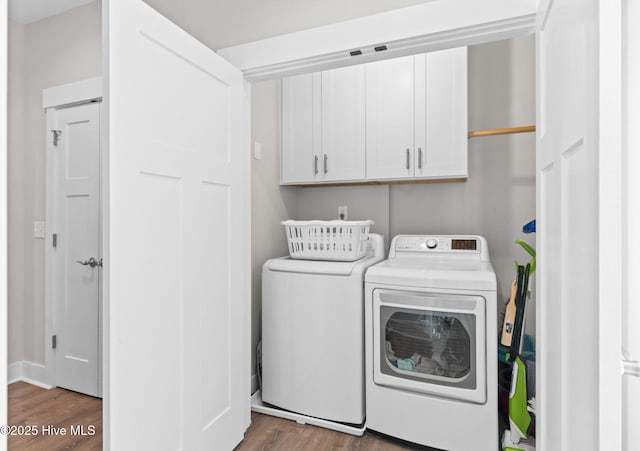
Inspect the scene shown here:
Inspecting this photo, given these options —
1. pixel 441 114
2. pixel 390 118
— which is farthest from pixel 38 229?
pixel 441 114

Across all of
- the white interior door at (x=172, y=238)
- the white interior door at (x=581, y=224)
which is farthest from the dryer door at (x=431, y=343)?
the white interior door at (x=172, y=238)

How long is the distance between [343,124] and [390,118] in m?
0.32

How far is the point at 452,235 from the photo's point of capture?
2.55 m

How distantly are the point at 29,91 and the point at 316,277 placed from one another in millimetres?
2612

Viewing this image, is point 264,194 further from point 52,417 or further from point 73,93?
point 52,417

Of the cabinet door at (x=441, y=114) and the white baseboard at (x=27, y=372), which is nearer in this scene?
the cabinet door at (x=441, y=114)

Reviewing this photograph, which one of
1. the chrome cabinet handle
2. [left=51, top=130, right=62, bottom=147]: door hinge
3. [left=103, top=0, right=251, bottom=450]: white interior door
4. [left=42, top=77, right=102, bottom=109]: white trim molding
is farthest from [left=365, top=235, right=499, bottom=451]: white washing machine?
[left=51, top=130, right=62, bottom=147]: door hinge

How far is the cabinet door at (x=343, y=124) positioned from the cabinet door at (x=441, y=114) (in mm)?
377

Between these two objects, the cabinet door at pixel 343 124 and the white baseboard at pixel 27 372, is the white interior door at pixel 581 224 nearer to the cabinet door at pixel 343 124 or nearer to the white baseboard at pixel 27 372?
the cabinet door at pixel 343 124

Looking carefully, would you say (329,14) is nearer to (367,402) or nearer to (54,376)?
(367,402)

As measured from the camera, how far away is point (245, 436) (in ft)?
6.60

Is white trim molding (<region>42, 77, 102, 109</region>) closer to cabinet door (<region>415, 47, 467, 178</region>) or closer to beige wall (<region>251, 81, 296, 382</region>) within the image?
beige wall (<region>251, 81, 296, 382</region>)

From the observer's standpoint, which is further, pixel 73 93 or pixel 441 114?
pixel 73 93

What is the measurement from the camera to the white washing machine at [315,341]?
6.70ft
